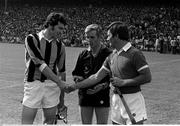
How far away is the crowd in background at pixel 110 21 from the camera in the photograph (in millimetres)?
34619

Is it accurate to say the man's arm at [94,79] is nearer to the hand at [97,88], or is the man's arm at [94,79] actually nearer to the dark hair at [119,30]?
the hand at [97,88]

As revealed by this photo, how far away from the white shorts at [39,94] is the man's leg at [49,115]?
0.23 ft

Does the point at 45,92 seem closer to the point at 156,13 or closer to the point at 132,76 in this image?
the point at 132,76

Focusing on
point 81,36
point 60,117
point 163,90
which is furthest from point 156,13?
point 60,117

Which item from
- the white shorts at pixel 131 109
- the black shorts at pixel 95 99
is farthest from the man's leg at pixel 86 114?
the white shorts at pixel 131 109

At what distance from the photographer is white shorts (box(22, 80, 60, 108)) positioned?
5098mm

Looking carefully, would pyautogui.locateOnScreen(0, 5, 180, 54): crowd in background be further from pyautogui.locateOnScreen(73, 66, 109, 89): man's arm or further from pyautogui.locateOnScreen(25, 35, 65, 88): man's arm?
pyautogui.locateOnScreen(25, 35, 65, 88): man's arm

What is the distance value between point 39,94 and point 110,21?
41.0m

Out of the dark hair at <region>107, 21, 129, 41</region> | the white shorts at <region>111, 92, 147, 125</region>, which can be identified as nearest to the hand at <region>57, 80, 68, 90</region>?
the white shorts at <region>111, 92, 147, 125</region>

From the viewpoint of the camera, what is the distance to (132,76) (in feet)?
14.7

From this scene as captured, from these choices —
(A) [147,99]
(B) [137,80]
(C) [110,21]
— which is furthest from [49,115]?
(C) [110,21]

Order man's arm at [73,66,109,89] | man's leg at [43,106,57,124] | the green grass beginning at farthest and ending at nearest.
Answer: the green grass
man's leg at [43,106,57,124]
man's arm at [73,66,109,89]

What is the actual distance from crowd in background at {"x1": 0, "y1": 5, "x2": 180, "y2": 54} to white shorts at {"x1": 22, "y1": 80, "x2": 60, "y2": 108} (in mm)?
27432

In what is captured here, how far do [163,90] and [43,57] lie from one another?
783cm
